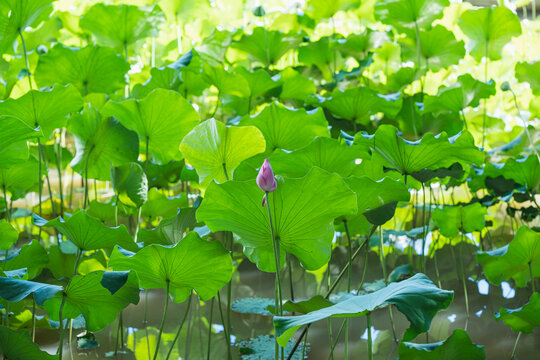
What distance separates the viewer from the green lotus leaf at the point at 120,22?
4.97 feet

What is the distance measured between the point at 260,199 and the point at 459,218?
0.84 metres

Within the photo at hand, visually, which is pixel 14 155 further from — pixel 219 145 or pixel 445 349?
pixel 445 349

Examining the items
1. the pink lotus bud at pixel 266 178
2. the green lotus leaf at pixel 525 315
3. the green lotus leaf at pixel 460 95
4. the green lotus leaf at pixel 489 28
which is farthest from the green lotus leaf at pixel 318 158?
the green lotus leaf at pixel 489 28

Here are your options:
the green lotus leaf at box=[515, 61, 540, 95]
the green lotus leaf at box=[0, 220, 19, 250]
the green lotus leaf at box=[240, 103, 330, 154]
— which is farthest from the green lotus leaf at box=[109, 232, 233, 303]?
the green lotus leaf at box=[515, 61, 540, 95]

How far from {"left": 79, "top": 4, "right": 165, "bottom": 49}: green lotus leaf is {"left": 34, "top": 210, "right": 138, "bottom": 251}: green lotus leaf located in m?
0.85

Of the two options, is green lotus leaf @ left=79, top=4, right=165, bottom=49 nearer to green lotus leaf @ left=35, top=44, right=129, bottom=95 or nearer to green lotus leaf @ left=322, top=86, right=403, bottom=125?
green lotus leaf @ left=35, top=44, right=129, bottom=95

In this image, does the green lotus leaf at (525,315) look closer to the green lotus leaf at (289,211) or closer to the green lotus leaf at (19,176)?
the green lotus leaf at (289,211)

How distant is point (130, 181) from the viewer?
1080 mm

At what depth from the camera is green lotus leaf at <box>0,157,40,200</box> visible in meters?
1.25

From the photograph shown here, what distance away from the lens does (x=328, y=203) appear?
71 cm

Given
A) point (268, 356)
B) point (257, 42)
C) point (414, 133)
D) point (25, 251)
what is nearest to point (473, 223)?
point (414, 133)

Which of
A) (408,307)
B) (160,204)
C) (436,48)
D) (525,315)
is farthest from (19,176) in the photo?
(436,48)

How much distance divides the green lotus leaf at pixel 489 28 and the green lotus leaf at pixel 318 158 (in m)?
0.98

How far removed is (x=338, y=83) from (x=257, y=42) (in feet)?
1.09
